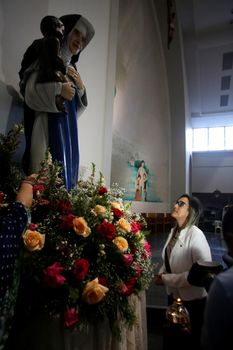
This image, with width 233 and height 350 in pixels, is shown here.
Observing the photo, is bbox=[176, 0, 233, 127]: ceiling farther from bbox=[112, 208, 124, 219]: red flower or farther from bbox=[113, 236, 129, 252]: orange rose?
bbox=[113, 236, 129, 252]: orange rose

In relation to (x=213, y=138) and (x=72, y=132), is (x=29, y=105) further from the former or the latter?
(x=213, y=138)

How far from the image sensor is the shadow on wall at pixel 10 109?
77.0 inches

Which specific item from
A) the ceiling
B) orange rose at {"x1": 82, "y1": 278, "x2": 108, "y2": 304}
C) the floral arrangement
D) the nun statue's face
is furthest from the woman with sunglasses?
the ceiling

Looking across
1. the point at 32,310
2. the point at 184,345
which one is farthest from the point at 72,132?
the point at 184,345

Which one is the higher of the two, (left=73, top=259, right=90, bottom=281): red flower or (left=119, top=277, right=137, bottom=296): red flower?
(left=73, top=259, right=90, bottom=281): red flower

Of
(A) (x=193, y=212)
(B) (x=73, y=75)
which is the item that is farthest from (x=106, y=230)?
(A) (x=193, y=212)

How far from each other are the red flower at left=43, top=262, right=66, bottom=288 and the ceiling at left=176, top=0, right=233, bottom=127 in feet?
29.4

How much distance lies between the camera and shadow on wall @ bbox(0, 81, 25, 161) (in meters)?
1.95

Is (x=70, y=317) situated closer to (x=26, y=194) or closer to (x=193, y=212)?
(x=26, y=194)

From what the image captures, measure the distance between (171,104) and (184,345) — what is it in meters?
8.70

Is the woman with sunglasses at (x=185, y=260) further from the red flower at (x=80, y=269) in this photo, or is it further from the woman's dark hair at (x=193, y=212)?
the red flower at (x=80, y=269)

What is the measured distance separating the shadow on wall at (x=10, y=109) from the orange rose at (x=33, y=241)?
101 cm

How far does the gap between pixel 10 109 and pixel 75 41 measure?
68 centimetres

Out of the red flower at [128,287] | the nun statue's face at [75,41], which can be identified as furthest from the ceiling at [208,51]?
the red flower at [128,287]
